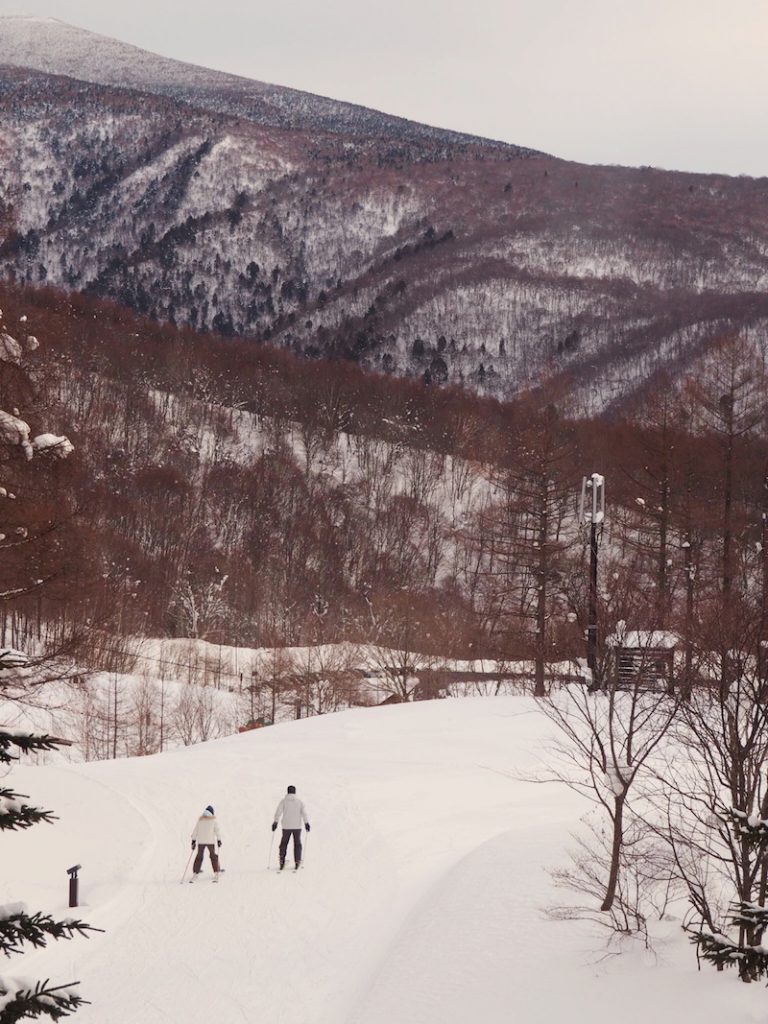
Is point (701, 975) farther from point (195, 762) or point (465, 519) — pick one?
point (465, 519)

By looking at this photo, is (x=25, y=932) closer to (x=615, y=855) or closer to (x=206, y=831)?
(x=615, y=855)

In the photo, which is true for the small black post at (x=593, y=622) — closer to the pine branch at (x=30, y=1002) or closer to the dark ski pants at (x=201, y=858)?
the dark ski pants at (x=201, y=858)

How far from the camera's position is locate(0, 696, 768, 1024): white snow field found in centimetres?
1124

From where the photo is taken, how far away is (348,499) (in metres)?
75.5

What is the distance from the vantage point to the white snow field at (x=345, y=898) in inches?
443

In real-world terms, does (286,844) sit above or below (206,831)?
below

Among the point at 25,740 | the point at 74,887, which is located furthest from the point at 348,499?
the point at 25,740

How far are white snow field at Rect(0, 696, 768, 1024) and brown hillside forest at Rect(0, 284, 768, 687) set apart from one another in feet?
13.2

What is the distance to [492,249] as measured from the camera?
606 feet

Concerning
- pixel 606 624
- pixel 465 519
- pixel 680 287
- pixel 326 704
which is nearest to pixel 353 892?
pixel 606 624

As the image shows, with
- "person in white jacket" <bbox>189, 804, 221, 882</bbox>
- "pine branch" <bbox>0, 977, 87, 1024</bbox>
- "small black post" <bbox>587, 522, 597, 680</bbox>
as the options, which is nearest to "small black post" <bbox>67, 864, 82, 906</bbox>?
"person in white jacket" <bbox>189, 804, 221, 882</bbox>

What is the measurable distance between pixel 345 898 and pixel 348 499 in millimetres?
60635

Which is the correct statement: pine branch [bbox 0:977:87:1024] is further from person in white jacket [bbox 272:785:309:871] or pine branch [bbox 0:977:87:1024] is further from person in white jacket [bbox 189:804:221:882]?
person in white jacket [bbox 272:785:309:871]

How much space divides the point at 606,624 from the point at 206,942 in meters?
8.32
